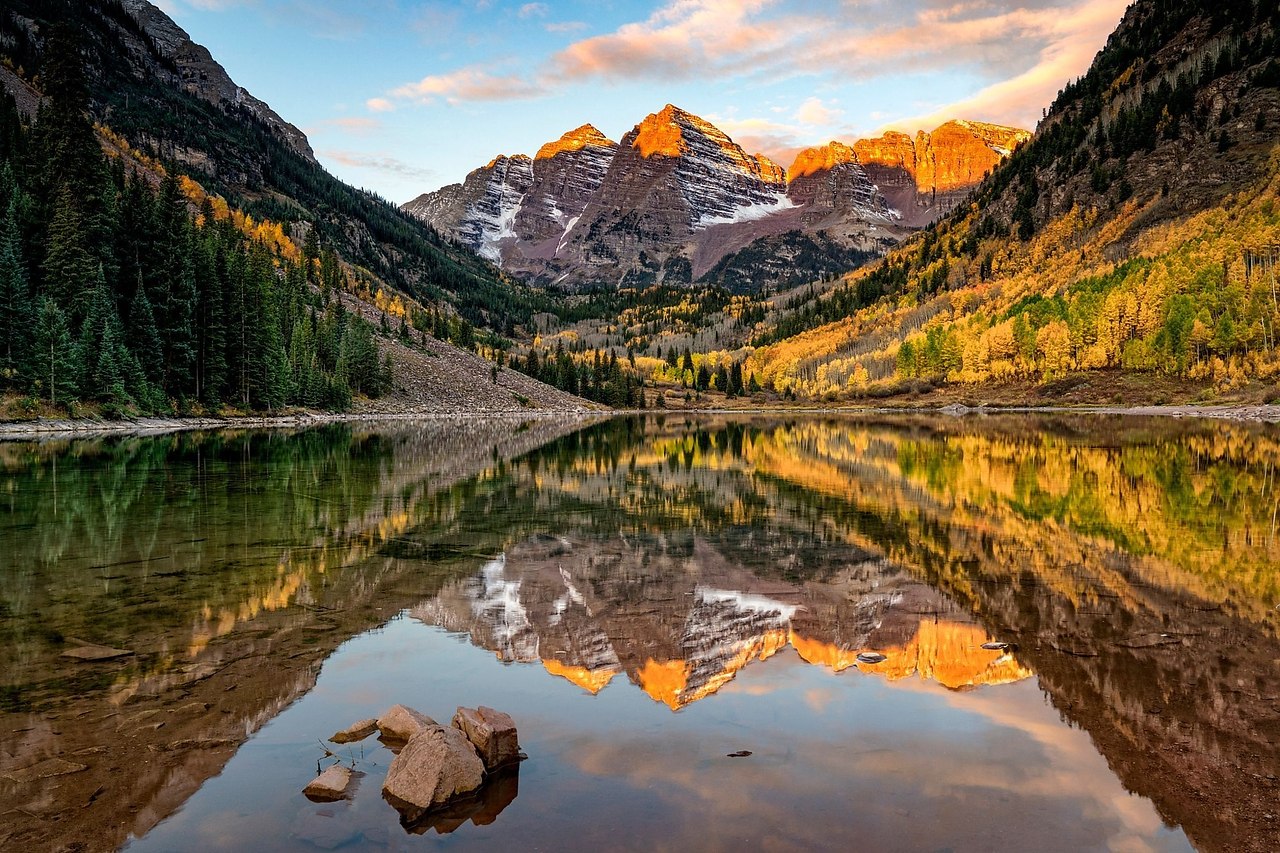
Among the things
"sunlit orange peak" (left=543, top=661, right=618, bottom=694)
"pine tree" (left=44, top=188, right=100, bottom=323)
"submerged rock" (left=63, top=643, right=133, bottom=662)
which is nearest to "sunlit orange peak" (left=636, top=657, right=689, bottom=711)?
"sunlit orange peak" (left=543, top=661, right=618, bottom=694)

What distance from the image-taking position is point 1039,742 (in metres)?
8.48

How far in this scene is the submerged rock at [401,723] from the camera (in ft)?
27.3

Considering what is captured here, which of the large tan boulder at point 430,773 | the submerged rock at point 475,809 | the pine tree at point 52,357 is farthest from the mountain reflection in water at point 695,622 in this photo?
the pine tree at point 52,357

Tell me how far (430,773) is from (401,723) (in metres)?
1.36

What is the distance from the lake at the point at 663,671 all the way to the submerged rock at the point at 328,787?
0.39ft

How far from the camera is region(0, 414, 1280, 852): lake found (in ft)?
22.6

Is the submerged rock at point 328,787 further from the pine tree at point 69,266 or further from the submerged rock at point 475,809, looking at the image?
the pine tree at point 69,266

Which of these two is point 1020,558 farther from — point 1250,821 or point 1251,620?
point 1250,821

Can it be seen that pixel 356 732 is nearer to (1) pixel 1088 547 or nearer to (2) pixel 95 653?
(2) pixel 95 653

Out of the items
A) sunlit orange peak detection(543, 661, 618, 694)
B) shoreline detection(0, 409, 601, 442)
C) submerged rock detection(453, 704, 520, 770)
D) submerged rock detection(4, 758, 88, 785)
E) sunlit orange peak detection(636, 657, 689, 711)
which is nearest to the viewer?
submerged rock detection(4, 758, 88, 785)

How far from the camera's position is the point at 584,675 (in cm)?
1098

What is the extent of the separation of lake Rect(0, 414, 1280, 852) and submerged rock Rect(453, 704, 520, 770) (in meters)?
0.21

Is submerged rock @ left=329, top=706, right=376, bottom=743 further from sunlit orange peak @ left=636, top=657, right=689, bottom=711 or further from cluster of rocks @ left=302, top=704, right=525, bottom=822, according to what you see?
sunlit orange peak @ left=636, top=657, right=689, bottom=711

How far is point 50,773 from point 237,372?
313 feet
